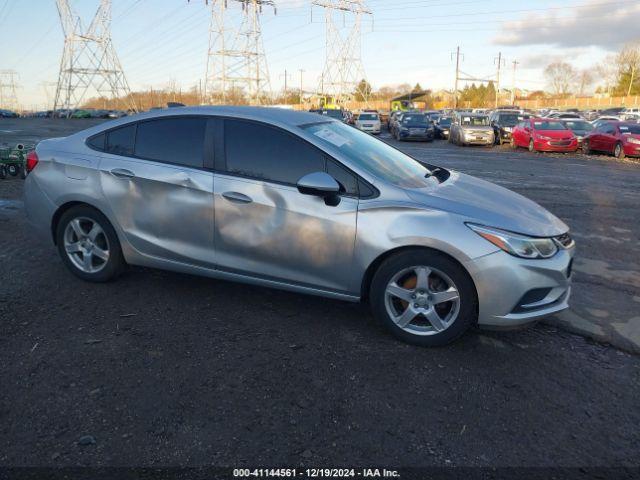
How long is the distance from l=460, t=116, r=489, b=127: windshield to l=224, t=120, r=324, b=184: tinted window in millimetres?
24263

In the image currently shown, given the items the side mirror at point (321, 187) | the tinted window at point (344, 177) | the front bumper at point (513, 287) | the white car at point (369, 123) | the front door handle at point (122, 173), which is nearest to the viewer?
the front bumper at point (513, 287)

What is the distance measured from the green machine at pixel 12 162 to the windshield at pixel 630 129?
19.3 meters

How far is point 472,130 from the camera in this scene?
25578mm

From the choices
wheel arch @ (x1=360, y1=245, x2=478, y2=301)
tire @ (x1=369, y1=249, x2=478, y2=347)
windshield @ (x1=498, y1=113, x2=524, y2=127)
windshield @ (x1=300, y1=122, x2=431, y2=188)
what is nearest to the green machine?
windshield @ (x1=300, y1=122, x2=431, y2=188)

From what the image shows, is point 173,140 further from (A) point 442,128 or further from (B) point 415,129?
(A) point 442,128

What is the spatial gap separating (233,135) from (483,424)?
2.71 m

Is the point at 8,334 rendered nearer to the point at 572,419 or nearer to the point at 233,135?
the point at 233,135

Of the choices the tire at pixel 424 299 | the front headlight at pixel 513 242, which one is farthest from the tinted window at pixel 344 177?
the front headlight at pixel 513 242

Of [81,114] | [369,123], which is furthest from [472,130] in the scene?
[81,114]

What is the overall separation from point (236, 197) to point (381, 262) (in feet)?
3.89

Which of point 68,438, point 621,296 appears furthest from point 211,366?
point 621,296

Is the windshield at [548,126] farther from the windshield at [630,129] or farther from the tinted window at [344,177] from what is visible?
the tinted window at [344,177]

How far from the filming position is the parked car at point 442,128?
33969 millimetres

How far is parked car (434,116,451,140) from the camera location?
34.0 m
